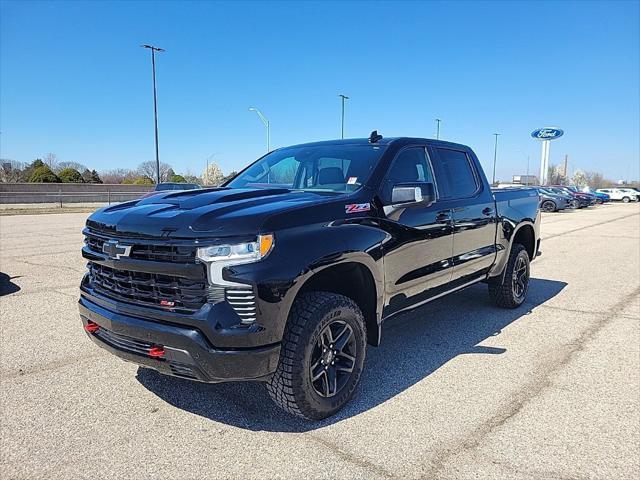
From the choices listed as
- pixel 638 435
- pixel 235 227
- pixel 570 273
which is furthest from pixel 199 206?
pixel 570 273

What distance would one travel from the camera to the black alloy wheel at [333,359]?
3.16 m

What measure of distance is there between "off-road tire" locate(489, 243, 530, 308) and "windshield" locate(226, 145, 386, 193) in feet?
8.88

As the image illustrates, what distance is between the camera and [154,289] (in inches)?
114

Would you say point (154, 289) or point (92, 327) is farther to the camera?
point (92, 327)

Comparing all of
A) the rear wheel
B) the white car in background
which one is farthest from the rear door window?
the white car in background

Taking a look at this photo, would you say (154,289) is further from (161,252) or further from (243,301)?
(243,301)

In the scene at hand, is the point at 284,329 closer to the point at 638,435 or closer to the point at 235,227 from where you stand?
the point at 235,227

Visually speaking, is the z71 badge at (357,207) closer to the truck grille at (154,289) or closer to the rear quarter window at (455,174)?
the truck grille at (154,289)

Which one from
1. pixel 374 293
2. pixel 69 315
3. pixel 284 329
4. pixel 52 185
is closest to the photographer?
pixel 284 329

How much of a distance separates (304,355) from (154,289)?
3.21 ft

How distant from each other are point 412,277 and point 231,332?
180 centimetres

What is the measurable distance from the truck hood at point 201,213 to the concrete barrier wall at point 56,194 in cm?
2919

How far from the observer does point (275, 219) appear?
113 inches

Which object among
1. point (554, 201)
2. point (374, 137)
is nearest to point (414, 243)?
point (374, 137)
